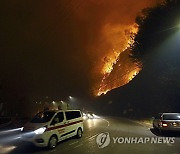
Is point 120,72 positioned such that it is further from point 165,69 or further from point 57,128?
point 57,128

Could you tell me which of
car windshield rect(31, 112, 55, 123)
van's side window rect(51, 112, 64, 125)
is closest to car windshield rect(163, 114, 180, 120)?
van's side window rect(51, 112, 64, 125)

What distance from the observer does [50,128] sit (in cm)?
1476

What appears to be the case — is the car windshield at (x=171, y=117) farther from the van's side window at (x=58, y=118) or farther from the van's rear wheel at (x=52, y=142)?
the van's rear wheel at (x=52, y=142)

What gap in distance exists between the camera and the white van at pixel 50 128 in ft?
46.9

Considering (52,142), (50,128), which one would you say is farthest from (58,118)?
(52,142)

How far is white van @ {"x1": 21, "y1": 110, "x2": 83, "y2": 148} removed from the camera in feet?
46.9

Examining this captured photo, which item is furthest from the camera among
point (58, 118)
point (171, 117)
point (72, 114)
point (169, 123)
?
point (171, 117)

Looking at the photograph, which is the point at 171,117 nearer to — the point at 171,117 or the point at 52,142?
the point at 171,117

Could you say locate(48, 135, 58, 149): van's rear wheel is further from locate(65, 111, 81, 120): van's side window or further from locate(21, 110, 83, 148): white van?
locate(65, 111, 81, 120): van's side window

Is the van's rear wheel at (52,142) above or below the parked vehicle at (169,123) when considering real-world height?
below

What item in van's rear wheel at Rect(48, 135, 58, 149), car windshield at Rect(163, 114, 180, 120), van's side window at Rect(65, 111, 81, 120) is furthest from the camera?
car windshield at Rect(163, 114, 180, 120)

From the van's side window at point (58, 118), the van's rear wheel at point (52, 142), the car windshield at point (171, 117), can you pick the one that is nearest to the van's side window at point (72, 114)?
the van's side window at point (58, 118)

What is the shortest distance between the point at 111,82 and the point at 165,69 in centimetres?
6839

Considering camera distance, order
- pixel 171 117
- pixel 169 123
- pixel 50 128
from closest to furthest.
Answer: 1. pixel 50 128
2. pixel 169 123
3. pixel 171 117
